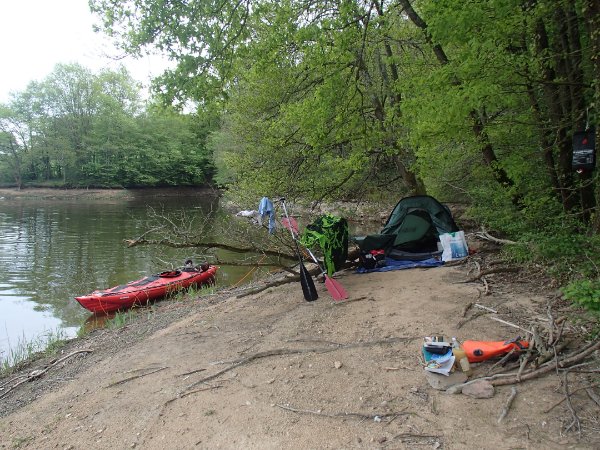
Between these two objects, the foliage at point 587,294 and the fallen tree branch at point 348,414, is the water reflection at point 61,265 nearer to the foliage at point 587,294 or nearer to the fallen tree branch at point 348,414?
the fallen tree branch at point 348,414

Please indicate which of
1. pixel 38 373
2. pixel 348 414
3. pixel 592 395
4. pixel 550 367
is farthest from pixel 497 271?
pixel 38 373

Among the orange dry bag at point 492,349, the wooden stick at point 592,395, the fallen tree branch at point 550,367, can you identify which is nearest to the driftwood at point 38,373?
the orange dry bag at point 492,349

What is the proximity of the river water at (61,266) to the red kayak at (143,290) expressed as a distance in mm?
468

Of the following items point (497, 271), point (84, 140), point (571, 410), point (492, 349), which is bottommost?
point (571, 410)

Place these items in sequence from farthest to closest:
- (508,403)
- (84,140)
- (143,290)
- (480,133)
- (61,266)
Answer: (84,140) → (61,266) → (143,290) → (480,133) → (508,403)

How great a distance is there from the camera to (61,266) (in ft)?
44.8

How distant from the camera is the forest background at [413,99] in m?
5.00

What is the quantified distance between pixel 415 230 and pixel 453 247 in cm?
108

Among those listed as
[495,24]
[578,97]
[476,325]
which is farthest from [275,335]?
[578,97]

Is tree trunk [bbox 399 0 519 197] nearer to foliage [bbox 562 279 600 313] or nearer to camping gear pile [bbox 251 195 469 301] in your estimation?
camping gear pile [bbox 251 195 469 301]

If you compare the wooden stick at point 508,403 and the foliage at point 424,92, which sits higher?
the foliage at point 424,92

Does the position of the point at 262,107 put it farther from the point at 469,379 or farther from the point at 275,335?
the point at 469,379

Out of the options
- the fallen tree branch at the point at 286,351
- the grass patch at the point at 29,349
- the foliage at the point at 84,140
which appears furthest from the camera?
the foliage at the point at 84,140

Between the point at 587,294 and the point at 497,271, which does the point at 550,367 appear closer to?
the point at 587,294
